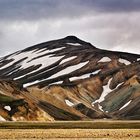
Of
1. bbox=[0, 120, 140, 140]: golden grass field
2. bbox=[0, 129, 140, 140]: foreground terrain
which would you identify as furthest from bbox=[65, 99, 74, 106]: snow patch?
bbox=[0, 129, 140, 140]: foreground terrain

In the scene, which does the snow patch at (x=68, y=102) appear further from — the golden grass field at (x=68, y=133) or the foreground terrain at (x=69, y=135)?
the foreground terrain at (x=69, y=135)

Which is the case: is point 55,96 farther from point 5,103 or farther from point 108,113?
point 5,103

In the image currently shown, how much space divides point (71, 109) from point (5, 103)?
46.4 meters

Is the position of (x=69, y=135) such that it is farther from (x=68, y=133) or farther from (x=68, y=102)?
(x=68, y=102)

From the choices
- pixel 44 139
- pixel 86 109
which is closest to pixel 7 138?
pixel 44 139

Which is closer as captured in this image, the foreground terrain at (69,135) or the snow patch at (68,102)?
the foreground terrain at (69,135)

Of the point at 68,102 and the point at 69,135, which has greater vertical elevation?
the point at 69,135

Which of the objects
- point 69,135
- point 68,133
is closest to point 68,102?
point 68,133

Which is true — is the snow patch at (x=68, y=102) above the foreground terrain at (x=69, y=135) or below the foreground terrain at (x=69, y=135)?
below

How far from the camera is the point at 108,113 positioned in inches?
7648

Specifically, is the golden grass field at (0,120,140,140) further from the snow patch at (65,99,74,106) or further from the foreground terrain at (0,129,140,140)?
the snow patch at (65,99,74,106)

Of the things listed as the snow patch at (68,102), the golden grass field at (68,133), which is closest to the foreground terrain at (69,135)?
the golden grass field at (68,133)

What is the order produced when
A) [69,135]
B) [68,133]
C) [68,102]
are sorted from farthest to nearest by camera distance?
[68,102], [68,133], [69,135]

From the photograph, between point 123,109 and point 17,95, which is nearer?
point 17,95
